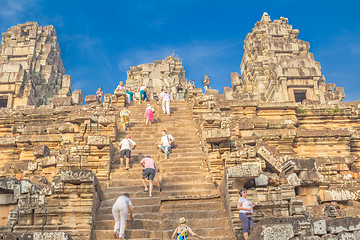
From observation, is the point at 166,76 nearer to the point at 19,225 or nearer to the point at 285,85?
the point at 285,85

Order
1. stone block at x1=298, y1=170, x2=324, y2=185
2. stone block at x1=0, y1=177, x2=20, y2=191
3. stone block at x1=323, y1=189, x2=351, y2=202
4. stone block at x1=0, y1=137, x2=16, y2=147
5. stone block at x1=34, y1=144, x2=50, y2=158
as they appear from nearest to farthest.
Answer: stone block at x1=0, y1=177, x2=20, y2=191 < stone block at x1=298, y1=170, x2=324, y2=185 < stone block at x1=323, y1=189, x2=351, y2=202 < stone block at x1=34, y1=144, x2=50, y2=158 < stone block at x1=0, y1=137, x2=16, y2=147

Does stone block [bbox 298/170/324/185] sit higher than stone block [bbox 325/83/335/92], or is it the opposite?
stone block [bbox 325/83/335/92]

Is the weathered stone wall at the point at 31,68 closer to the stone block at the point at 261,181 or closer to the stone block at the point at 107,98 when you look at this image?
the stone block at the point at 107,98

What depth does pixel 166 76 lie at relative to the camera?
110ft

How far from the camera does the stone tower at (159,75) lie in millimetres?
31106

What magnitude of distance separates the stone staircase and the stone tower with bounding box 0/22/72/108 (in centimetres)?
1831

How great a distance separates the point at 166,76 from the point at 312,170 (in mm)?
26135

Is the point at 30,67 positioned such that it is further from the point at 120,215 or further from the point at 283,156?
the point at 120,215

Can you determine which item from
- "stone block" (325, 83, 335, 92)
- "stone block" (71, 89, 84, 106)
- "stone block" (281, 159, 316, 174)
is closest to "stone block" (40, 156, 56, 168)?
"stone block" (281, 159, 316, 174)

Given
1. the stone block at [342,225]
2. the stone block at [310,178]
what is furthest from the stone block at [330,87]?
the stone block at [342,225]

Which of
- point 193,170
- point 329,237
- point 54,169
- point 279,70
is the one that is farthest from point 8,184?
point 279,70

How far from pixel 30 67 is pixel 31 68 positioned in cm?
32

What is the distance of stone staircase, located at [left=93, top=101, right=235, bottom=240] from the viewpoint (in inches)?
282

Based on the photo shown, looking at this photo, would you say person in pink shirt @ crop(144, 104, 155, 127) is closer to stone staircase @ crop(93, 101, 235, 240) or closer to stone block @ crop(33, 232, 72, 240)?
stone staircase @ crop(93, 101, 235, 240)
